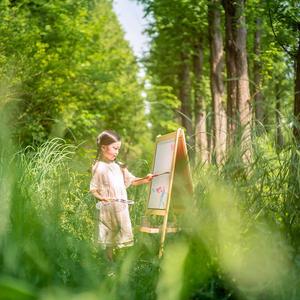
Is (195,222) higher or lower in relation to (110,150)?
lower

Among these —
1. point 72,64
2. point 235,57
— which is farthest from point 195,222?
point 72,64

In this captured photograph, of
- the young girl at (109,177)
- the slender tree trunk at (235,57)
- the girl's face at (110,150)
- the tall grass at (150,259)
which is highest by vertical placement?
the slender tree trunk at (235,57)

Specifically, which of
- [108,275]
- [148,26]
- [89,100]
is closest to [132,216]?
[108,275]

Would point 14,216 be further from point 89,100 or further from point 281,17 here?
point 89,100

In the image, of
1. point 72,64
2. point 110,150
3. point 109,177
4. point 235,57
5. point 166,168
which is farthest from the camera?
point 72,64

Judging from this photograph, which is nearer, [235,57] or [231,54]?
[235,57]

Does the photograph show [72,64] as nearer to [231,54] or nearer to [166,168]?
[231,54]

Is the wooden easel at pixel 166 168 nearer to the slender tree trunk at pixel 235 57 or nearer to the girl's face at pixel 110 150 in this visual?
the girl's face at pixel 110 150

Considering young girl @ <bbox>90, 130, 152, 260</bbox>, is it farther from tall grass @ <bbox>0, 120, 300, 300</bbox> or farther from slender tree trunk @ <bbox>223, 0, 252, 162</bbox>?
slender tree trunk @ <bbox>223, 0, 252, 162</bbox>

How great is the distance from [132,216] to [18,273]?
21.1 ft

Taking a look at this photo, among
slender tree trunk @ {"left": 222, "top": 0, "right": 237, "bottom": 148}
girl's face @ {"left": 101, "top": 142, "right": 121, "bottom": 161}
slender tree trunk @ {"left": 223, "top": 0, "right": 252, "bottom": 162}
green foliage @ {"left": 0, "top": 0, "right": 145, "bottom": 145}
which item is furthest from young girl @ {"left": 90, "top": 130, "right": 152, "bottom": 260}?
green foliage @ {"left": 0, "top": 0, "right": 145, "bottom": 145}

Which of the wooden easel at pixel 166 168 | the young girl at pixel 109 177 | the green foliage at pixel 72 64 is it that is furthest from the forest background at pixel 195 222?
the green foliage at pixel 72 64

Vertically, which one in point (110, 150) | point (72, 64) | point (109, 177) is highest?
point (72, 64)

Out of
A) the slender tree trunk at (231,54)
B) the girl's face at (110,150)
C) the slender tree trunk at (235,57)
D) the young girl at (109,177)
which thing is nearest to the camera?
the young girl at (109,177)
